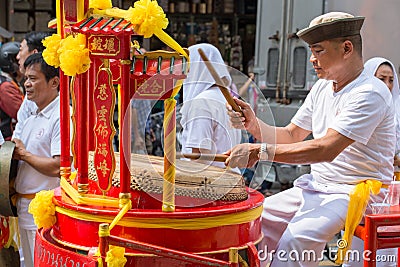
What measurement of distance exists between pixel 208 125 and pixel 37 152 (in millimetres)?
873

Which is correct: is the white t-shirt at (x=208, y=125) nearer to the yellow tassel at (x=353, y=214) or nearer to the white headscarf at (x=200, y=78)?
the white headscarf at (x=200, y=78)

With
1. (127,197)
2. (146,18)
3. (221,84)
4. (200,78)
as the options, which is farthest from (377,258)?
(146,18)

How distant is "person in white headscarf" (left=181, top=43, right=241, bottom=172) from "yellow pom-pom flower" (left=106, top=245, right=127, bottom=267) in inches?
27.9

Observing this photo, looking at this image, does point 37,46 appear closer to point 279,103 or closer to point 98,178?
point 98,178

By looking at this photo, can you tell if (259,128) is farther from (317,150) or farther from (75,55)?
(75,55)

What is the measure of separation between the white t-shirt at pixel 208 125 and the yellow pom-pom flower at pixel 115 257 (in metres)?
0.71

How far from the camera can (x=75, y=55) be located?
2219mm

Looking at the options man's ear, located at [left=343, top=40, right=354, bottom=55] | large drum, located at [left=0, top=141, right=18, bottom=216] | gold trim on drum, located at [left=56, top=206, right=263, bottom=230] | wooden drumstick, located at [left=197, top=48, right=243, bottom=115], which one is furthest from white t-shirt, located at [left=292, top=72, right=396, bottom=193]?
large drum, located at [left=0, top=141, right=18, bottom=216]

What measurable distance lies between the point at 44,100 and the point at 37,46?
18.0 inches

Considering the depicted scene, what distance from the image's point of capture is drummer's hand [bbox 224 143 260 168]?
2514 mm

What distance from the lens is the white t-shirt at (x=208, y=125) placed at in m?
2.87

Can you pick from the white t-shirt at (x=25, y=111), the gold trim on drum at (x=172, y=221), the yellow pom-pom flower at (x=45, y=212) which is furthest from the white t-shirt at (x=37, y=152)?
the gold trim on drum at (x=172, y=221)

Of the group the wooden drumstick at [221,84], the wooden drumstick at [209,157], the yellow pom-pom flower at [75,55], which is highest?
the yellow pom-pom flower at [75,55]

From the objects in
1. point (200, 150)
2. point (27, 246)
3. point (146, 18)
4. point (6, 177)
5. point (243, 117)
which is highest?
point (146, 18)
